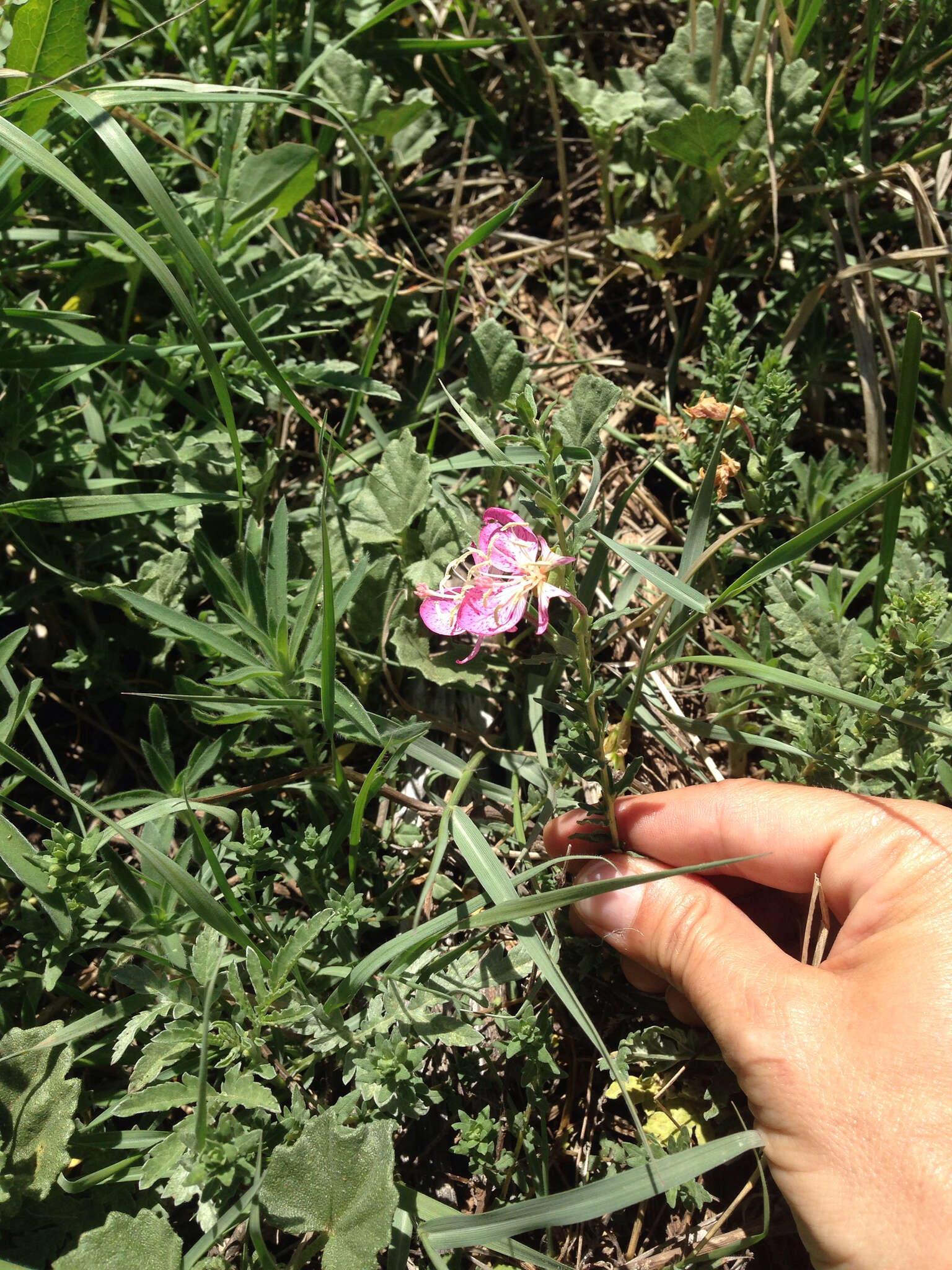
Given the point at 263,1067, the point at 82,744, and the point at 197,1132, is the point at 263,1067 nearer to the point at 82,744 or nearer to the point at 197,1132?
the point at 197,1132

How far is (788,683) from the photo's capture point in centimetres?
191

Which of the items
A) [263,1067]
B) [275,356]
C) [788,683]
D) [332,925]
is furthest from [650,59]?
[263,1067]

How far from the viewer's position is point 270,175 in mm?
2545

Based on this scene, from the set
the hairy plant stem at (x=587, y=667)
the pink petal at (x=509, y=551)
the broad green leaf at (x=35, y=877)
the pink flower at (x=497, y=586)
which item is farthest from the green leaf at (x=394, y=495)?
the broad green leaf at (x=35, y=877)

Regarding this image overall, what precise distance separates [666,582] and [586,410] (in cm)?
63

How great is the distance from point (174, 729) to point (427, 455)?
94 centimetres

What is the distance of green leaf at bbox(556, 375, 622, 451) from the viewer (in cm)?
222

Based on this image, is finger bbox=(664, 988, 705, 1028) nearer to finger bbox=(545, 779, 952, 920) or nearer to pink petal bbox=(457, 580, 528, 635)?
finger bbox=(545, 779, 952, 920)

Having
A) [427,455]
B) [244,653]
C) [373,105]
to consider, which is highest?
[373,105]

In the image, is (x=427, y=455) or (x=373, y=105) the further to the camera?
(x=373, y=105)

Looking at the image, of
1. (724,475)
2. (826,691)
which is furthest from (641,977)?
(724,475)

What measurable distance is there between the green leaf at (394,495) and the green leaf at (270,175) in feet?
2.71

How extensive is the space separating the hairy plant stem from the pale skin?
140 millimetres

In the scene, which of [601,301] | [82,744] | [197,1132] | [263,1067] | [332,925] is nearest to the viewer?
[197,1132]
